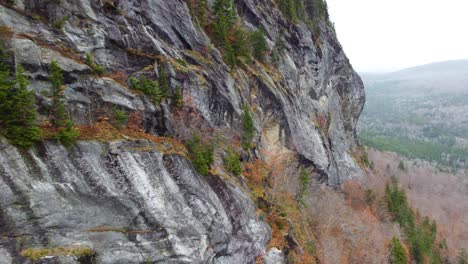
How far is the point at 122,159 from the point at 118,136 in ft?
4.99

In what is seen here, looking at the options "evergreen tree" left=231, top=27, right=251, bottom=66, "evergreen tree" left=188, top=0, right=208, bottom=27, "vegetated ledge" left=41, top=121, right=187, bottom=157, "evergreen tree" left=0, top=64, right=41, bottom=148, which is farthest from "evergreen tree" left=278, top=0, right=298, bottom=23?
"evergreen tree" left=0, top=64, right=41, bottom=148

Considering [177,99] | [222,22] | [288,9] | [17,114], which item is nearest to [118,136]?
[17,114]

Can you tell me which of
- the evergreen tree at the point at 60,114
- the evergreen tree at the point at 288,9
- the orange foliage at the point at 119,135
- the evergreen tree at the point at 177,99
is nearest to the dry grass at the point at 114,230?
the evergreen tree at the point at 60,114

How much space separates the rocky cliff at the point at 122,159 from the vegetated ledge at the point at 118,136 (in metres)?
0.22

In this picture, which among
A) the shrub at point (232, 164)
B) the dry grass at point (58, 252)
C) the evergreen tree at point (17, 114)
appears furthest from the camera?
the shrub at point (232, 164)

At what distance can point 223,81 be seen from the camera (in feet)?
95.3

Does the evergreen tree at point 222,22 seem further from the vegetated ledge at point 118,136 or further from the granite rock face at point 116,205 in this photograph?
the granite rock face at point 116,205

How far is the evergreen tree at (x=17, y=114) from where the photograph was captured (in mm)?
12633

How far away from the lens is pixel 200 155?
19516 millimetres

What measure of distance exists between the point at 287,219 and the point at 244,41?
68.3ft

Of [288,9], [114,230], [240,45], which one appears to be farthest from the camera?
[288,9]

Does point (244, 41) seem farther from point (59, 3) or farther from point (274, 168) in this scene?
point (59, 3)

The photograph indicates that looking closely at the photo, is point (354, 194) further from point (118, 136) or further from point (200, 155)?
point (118, 136)

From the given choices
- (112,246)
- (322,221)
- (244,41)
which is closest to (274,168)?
(322,221)
